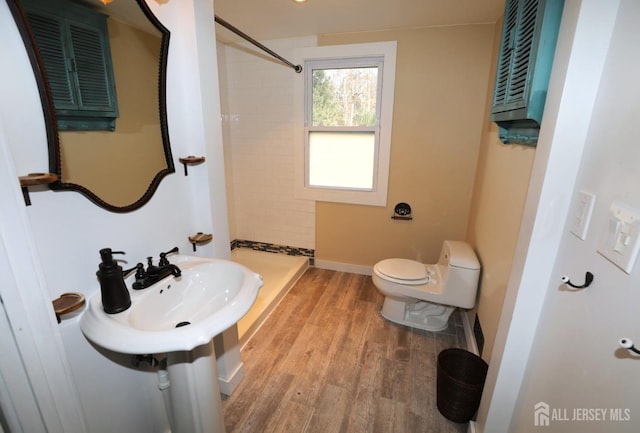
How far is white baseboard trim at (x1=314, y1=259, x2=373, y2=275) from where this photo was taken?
3.02m

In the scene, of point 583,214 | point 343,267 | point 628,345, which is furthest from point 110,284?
point 343,267

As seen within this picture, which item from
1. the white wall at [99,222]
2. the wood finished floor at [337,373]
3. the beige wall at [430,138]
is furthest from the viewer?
the beige wall at [430,138]

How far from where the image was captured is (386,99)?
2.52m

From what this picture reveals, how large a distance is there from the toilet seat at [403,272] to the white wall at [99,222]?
1.23 meters

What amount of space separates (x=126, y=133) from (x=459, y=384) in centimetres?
187

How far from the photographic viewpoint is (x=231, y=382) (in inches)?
64.8

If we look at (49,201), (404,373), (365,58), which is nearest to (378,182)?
(365,58)

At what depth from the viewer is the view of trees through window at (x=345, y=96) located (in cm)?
261

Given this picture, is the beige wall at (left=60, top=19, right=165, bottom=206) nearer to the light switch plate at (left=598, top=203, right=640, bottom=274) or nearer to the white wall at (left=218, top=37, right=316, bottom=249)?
the light switch plate at (left=598, top=203, right=640, bottom=274)

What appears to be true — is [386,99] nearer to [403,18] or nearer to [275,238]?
[403,18]

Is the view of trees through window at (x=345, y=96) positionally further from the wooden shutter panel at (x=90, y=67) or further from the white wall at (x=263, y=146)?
the wooden shutter panel at (x=90, y=67)

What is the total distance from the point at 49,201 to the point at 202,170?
0.60 meters

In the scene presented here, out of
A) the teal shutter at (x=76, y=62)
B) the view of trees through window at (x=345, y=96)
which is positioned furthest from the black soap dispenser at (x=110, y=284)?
the view of trees through window at (x=345, y=96)

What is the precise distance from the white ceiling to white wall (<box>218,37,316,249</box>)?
33cm
